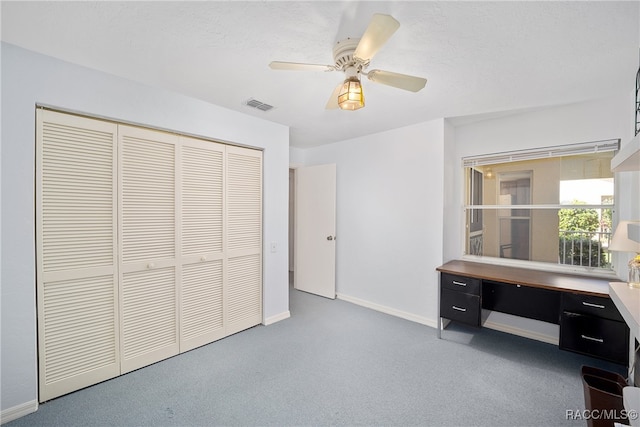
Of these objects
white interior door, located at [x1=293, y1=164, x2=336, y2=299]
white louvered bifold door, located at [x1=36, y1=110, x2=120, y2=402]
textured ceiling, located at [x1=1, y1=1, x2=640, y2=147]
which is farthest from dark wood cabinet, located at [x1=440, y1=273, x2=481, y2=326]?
white louvered bifold door, located at [x1=36, y1=110, x2=120, y2=402]

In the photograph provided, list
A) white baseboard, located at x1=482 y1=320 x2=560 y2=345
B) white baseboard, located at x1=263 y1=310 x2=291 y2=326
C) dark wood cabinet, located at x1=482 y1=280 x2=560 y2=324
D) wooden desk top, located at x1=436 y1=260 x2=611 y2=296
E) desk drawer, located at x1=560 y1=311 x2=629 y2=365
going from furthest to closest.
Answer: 1. white baseboard, located at x1=263 y1=310 x2=291 y2=326
2. white baseboard, located at x1=482 y1=320 x2=560 y2=345
3. dark wood cabinet, located at x1=482 y1=280 x2=560 y2=324
4. wooden desk top, located at x1=436 y1=260 x2=611 y2=296
5. desk drawer, located at x1=560 y1=311 x2=629 y2=365

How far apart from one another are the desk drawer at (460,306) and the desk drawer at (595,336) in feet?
2.08

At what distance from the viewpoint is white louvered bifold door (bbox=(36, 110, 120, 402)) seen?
1.87 metres

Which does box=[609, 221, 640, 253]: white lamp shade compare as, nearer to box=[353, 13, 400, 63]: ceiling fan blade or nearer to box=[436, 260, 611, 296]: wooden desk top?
box=[436, 260, 611, 296]: wooden desk top

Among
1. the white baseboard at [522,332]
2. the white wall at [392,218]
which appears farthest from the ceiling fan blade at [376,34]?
the white baseboard at [522,332]

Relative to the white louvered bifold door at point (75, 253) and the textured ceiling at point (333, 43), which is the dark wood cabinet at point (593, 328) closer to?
the textured ceiling at point (333, 43)

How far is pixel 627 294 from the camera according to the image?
1.31 m

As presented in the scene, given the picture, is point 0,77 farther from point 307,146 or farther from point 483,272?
point 483,272

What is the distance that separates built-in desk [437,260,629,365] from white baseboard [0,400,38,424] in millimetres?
3374

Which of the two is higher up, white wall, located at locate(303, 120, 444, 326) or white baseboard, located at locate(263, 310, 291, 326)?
white wall, located at locate(303, 120, 444, 326)

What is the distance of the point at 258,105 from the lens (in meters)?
2.69

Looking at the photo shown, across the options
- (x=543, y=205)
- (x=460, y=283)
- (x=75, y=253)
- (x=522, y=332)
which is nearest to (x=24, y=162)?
(x=75, y=253)

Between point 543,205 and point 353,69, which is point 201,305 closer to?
point 353,69

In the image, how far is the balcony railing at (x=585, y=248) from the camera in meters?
2.58
